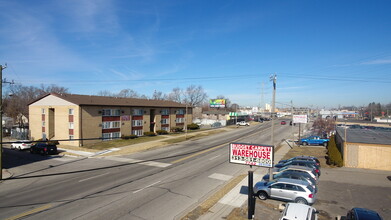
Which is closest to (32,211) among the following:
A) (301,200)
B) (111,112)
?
(301,200)

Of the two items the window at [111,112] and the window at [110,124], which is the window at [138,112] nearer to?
the window at [111,112]

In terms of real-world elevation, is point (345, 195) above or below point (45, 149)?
below

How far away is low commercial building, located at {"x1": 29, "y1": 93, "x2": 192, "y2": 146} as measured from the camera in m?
36.8

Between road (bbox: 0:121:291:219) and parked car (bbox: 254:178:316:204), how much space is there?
143 inches

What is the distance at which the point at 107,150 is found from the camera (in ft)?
107

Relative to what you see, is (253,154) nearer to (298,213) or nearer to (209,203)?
(298,213)

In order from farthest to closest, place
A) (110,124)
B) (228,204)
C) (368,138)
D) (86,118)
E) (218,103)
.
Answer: (218,103) → (110,124) → (86,118) → (368,138) → (228,204)

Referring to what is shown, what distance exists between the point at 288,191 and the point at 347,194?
525cm

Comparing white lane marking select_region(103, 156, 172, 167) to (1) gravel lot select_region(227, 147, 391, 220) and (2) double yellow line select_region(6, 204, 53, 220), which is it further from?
(1) gravel lot select_region(227, 147, 391, 220)

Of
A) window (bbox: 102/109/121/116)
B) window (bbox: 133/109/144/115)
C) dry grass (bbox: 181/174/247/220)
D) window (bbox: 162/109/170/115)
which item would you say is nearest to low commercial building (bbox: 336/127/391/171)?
dry grass (bbox: 181/174/247/220)

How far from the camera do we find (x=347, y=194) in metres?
15.7

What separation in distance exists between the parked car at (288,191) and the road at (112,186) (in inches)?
143

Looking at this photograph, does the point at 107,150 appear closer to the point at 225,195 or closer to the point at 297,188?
the point at 225,195

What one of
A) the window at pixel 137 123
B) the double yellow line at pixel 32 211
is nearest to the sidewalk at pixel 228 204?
the double yellow line at pixel 32 211
